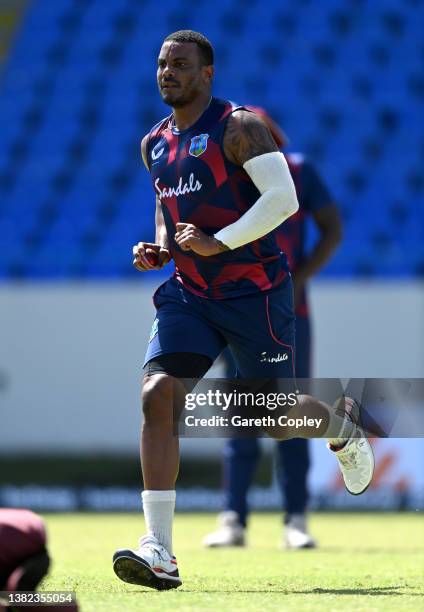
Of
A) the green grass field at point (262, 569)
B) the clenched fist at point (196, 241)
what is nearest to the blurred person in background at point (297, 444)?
the green grass field at point (262, 569)

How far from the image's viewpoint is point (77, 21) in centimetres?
1694

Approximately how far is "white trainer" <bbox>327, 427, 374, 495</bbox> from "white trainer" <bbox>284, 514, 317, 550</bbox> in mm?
1946

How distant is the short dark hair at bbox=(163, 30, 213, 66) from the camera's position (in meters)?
4.69

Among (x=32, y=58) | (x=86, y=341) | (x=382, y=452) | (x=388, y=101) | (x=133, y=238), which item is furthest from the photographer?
(x=32, y=58)

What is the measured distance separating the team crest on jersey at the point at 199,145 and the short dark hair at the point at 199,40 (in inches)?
12.0

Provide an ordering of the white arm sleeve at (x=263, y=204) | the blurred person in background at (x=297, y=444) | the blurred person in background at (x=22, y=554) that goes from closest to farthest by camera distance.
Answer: the blurred person in background at (x=22, y=554) → the white arm sleeve at (x=263, y=204) → the blurred person in background at (x=297, y=444)

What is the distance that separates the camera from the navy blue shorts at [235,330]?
4672 millimetres

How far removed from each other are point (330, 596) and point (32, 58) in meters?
13.4

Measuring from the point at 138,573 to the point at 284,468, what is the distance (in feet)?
9.21

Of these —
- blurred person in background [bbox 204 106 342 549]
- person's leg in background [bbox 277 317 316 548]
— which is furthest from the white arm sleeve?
person's leg in background [bbox 277 317 316 548]

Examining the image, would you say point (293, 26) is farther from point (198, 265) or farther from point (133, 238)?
point (198, 265)

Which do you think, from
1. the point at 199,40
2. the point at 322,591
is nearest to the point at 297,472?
the point at 322,591

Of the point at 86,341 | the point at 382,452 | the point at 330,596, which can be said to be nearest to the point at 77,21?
the point at 86,341

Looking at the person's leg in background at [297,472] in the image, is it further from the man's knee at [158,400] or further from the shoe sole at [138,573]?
the shoe sole at [138,573]
